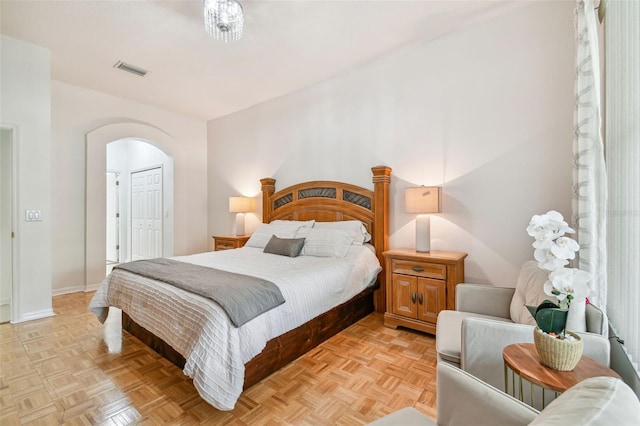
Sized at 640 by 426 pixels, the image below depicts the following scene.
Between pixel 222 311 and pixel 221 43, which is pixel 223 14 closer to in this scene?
pixel 221 43

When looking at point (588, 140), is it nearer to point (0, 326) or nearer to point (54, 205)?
point (0, 326)

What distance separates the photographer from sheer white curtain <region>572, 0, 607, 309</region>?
153 centimetres

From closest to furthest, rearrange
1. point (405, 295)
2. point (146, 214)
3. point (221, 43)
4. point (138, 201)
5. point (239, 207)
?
point (405, 295), point (221, 43), point (239, 207), point (146, 214), point (138, 201)

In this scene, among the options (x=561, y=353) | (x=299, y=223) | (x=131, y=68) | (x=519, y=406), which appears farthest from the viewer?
(x=299, y=223)

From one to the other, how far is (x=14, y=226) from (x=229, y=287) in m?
2.87

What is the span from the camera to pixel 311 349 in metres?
2.39

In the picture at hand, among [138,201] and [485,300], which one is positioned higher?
[138,201]

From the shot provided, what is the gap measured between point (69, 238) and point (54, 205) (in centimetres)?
49

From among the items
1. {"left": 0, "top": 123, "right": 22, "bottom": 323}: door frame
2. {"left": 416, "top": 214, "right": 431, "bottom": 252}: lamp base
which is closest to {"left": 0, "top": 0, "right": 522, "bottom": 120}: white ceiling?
{"left": 0, "top": 123, "right": 22, "bottom": 323}: door frame

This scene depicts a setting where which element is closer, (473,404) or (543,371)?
(473,404)

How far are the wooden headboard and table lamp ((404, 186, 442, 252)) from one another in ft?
1.38

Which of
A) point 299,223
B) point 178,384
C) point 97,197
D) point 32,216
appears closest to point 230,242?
point 299,223

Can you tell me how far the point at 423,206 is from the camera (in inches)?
110

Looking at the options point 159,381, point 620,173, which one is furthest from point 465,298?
point 159,381
